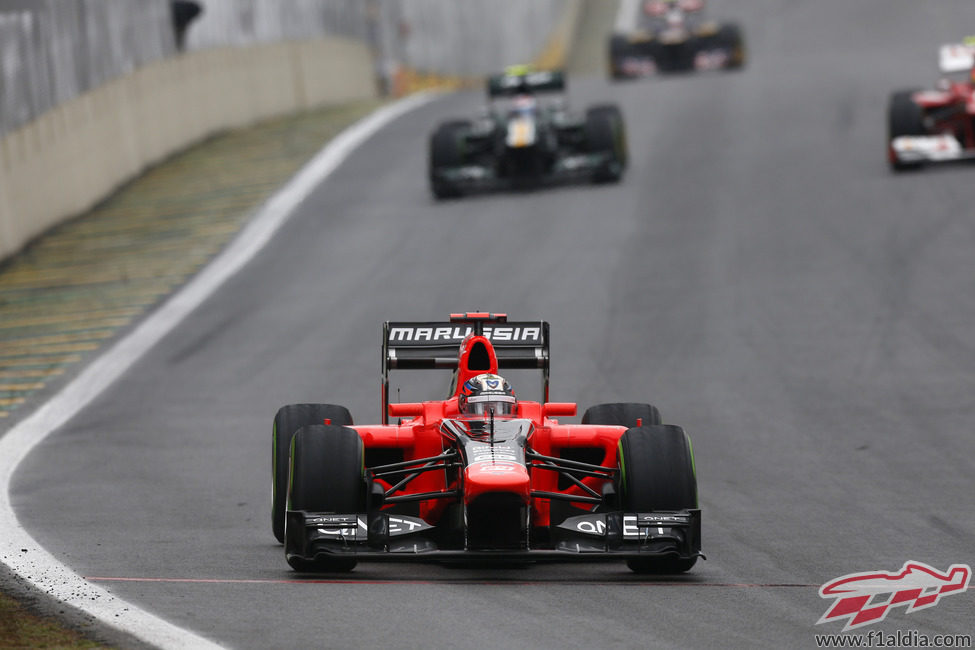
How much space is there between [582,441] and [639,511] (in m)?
0.99

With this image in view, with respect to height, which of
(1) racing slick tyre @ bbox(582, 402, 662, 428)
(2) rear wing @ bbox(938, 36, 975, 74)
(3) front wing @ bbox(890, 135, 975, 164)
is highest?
(2) rear wing @ bbox(938, 36, 975, 74)

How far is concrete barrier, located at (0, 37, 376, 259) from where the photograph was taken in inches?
950

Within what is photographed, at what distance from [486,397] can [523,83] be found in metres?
16.2

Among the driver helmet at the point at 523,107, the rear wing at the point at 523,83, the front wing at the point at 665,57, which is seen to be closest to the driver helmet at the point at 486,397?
the rear wing at the point at 523,83

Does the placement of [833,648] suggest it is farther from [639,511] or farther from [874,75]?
[874,75]

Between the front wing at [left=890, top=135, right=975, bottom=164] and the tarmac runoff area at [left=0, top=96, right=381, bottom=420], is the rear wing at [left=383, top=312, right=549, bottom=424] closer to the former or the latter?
the tarmac runoff area at [left=0, top=96, right=381, bottom=420]

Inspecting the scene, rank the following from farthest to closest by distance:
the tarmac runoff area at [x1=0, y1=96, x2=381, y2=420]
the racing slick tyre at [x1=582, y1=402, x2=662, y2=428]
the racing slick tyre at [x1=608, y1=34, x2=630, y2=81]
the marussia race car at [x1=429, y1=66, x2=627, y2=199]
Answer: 1. the racing slick tyre at [x1=608, y1=34, x2=630, y2=81]
2. the marussia race car at [x1=429, y1=66, x2=627, y2=199]
3. the tarmac runoff area at [x1=0, y1=96, x2=381, y2=420]
4. the racing slick tyre at [x1=582, y1=402, x2=662, y2=428]

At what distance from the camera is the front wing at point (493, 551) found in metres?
9.49

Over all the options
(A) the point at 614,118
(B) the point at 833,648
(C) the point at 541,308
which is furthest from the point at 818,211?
(B) the point at 833,648

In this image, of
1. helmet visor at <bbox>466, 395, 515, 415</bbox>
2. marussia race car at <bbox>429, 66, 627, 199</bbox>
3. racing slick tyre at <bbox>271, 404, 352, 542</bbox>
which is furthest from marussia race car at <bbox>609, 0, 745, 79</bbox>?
helmet visor at <bbox>466, 395, 515, 415</bbox>

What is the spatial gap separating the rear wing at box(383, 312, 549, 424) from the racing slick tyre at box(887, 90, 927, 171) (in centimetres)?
1540

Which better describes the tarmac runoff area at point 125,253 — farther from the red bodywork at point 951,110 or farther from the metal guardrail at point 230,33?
the red bodywork at point 951,110

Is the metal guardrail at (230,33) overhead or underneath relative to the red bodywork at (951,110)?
overhead

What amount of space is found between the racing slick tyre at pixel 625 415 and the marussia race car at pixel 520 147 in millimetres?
14755
